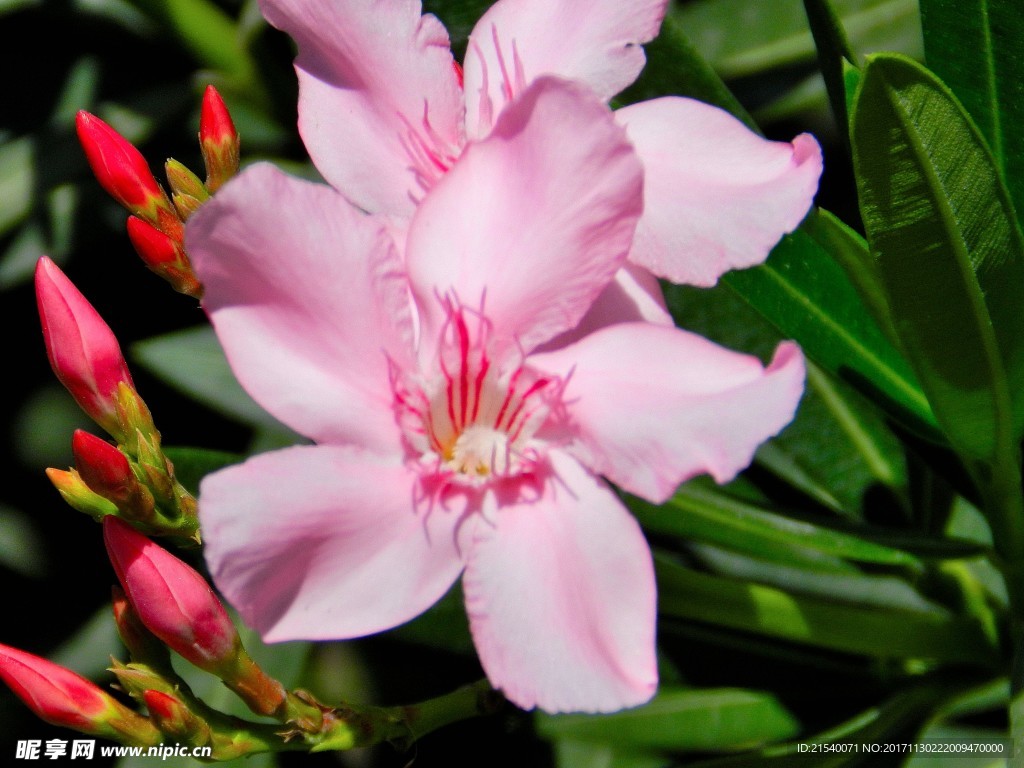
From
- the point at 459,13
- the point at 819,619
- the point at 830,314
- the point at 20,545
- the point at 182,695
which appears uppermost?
the point at 459,13

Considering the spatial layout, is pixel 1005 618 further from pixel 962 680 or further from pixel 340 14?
pixel 340 14

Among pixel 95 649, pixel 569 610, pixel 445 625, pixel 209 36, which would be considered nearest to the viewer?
pixel 569 610

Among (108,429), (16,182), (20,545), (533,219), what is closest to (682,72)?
(533,219)

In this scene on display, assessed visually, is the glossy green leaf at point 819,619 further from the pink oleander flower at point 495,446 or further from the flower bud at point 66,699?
the flower bud at point 66,699

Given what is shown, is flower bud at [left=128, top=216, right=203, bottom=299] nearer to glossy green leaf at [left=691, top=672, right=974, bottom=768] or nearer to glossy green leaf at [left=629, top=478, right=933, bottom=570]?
glossy green leaf at [left=629, top=478, right=933, bottom=570]

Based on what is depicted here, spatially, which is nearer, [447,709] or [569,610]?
[569,610]

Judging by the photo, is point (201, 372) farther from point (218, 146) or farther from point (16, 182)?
point (218, 146)

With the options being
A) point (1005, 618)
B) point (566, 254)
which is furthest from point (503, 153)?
point (1005, 618)
